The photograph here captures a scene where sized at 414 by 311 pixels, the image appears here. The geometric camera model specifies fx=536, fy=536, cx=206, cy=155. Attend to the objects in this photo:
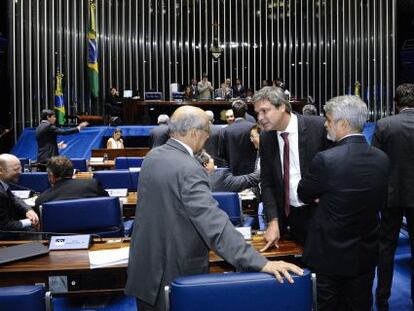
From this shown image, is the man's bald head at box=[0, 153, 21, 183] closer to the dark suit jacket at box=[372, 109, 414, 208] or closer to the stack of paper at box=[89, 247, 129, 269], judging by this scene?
the stack of paper at box=[89, 247, 129, 269]

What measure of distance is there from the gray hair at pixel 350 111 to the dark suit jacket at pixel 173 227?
2.31 feet

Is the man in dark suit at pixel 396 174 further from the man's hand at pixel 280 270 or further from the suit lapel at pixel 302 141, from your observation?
the man's hand at pixel 280 270

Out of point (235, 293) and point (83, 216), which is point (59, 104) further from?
point (235, 293)

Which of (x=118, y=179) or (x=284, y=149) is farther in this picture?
(x=118, y=179)

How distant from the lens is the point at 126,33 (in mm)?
16375

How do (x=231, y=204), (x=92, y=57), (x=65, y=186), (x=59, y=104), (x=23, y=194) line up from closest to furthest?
1. (x=231, y=204)
2. (x=65, y=186)
3. (x=23, y=194)
4. (x=59, y=104)
5. (x=92, y=57)

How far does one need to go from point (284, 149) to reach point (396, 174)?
3.26ft

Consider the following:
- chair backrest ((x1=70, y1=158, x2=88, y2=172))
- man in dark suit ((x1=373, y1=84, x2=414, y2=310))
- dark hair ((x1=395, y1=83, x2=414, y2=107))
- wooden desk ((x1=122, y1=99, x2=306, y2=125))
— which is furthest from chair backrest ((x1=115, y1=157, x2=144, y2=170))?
wooden desk ((x1=122, y1=99, x2=306, y2=125))

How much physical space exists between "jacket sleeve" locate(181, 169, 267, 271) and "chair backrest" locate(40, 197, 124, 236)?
148 centimetres

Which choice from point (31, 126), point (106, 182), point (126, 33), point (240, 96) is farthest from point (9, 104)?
point (106, 182)

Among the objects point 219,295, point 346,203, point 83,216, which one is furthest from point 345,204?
point 83,216

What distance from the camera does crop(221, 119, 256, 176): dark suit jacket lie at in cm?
583

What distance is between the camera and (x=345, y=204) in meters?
2.30

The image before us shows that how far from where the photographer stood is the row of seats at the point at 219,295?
1.69 metres
